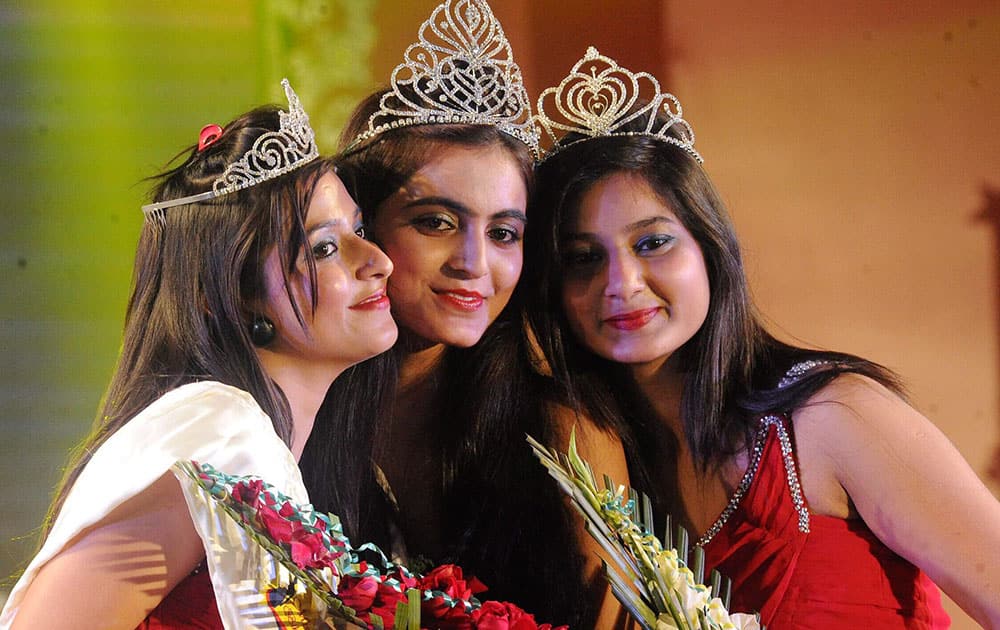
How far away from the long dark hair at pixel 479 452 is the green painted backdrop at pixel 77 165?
25 centimetres

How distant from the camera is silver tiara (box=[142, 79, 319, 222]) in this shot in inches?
60.4

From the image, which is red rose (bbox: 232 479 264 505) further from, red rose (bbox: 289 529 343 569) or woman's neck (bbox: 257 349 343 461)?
woman's neck (bbox: 257 349 343 461)

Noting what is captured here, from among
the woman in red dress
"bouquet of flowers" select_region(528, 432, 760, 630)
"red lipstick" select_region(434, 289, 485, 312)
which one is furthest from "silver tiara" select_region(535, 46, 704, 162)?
"bouquet of flowers" select_region(528, 432, 760, 630)

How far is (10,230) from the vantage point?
164 cm

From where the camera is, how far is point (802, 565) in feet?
5.47

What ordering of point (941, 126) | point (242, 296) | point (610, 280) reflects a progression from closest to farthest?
1. point (242, 296)
2. point (610, 280)
3. point (941, 126)

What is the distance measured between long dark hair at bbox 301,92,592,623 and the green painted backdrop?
9.8 inches

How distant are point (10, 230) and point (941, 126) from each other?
146 centimetres

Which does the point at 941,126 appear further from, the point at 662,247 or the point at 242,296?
the point at 242,296

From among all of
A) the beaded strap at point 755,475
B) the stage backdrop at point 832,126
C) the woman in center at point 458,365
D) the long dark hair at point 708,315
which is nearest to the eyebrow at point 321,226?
the woman in center at point 458,365

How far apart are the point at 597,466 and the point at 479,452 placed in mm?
190

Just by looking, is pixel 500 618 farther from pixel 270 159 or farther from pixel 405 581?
pixel 270 159


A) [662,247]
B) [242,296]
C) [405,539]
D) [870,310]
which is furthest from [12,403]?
[870,310]

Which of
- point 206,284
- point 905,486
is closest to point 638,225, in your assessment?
point 905,486
